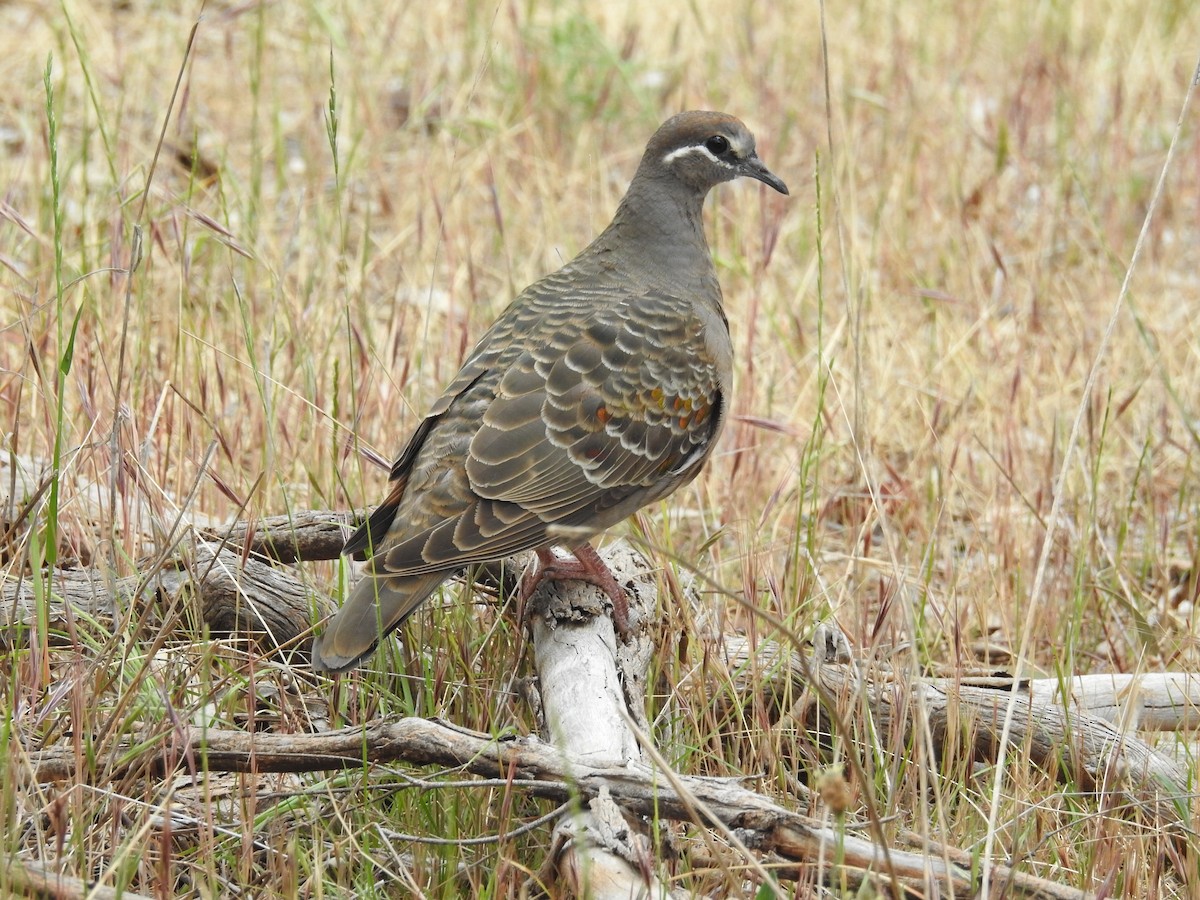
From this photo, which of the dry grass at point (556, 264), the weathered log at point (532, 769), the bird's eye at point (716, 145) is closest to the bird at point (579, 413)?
the bird's eye at point (716, 145)

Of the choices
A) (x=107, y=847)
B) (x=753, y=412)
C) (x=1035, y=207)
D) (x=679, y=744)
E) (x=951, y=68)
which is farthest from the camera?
(x=951, y=68)

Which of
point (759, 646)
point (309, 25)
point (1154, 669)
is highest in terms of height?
point (309, 25)

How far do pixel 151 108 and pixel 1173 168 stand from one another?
4.80 meters

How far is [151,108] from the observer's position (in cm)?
656

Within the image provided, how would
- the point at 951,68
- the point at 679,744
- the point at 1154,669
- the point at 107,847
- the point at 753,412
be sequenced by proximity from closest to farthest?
the point at 107,847
the point at 679,744
the point at 1154,669
the point at 753,412
the point at 951,68

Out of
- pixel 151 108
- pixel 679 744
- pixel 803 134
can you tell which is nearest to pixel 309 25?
pixel 151 108

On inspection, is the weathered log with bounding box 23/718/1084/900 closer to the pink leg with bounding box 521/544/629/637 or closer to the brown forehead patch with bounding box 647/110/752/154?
the pink leg with bounding box 521/544/629/637

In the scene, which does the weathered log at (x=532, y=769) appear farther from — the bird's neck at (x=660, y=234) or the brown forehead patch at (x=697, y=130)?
the brown forehead patch at (x=697, y=130)

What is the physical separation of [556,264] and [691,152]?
1.72 m

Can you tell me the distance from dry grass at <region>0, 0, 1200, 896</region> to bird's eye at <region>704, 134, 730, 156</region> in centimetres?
38

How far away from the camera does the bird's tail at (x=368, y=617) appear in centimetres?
285

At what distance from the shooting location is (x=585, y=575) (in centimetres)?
342

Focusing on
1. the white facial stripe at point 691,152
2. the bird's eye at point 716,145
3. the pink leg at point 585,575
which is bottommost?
the pink leg at point 585,575

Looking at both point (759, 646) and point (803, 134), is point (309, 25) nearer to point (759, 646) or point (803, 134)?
point (803, 134)
